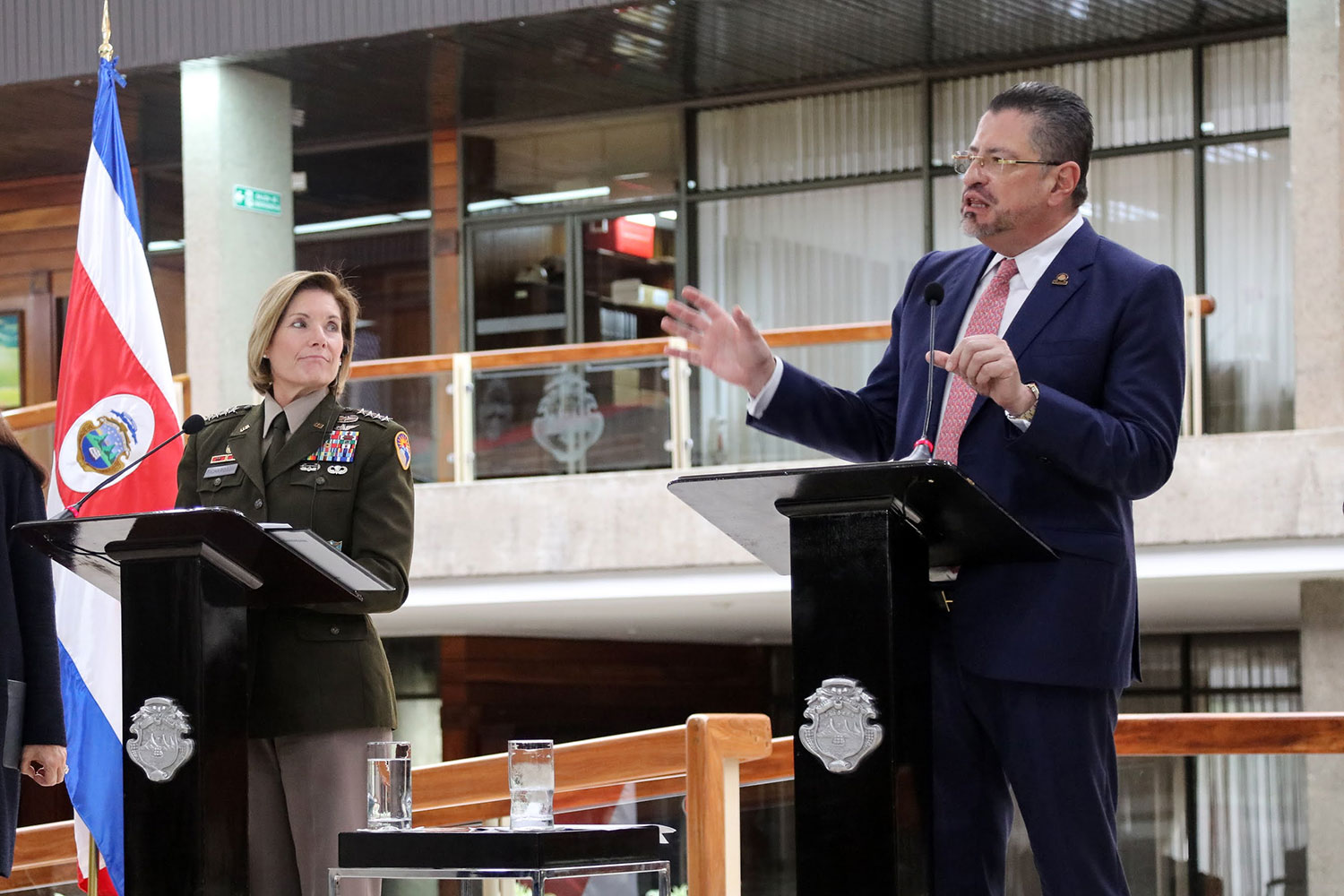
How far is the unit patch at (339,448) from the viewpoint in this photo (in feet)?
10.4

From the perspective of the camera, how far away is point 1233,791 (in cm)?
340

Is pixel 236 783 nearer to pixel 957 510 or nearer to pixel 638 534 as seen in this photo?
pixel 957 510

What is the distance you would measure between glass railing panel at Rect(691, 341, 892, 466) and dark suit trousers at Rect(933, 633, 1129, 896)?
6.19 m

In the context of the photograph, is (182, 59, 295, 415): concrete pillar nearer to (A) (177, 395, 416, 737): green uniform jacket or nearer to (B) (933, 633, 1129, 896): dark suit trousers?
(A) (177, 395, 416, 737): green uniform jacket

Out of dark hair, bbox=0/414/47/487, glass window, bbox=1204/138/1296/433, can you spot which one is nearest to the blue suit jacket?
dark hair, bbox=0/414/47/487

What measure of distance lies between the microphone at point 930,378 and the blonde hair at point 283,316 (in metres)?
1.16

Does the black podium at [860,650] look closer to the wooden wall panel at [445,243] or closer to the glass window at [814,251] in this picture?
the glass window at [814,251]

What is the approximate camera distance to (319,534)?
310cm

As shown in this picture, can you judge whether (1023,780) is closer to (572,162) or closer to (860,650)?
(860,650)

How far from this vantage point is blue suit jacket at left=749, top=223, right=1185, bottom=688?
242 centimetres

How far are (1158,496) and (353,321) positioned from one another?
5244mm

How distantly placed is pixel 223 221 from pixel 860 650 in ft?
29.7

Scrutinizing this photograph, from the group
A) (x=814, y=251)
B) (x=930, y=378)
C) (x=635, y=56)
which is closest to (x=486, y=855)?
(x=930, y=378)

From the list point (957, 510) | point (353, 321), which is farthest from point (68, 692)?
point (957, 510)
